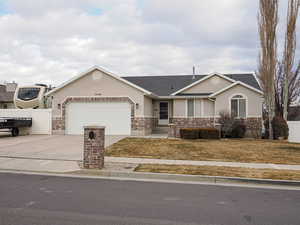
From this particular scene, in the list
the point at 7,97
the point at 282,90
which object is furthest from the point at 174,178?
the point at 7,97

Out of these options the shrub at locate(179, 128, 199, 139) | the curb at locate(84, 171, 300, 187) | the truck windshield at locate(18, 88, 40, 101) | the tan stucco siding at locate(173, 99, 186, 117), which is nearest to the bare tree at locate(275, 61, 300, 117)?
the tan stucco siding at locate(173, 99, 186, 117)

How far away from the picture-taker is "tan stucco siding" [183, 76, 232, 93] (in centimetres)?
2275

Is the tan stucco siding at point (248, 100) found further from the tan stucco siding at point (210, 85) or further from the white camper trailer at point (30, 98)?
the white camper trailer at point (30, 98)

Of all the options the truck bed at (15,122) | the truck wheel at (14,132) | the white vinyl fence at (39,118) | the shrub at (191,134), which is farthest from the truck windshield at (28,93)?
the shrub at (191,134)

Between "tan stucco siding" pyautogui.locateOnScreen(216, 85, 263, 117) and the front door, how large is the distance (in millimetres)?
5292

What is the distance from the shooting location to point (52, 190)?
6.52m

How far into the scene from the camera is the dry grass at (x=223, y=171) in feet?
26.3

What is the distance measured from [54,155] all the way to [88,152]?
3.27 m

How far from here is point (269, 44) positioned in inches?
749

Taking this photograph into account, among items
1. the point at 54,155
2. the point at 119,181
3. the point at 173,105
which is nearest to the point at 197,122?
the point at 173,105

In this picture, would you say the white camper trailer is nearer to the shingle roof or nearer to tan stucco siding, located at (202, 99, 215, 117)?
the shingle roof

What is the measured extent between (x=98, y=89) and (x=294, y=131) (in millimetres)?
14038

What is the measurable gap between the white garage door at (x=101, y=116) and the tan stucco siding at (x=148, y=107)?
53.3 inches

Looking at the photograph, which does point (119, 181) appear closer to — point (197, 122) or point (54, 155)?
point (54, 155)
